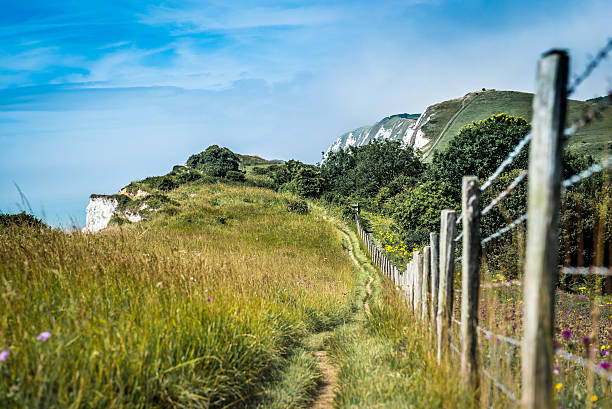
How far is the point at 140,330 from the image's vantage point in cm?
324

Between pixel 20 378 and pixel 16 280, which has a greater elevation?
pixel 16 280

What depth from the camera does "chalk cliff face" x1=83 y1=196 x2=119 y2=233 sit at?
27.0m

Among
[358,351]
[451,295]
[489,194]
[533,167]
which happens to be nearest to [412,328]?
[358,351]

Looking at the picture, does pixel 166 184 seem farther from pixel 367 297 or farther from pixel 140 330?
pixel 140 330

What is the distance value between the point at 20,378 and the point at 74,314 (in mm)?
724

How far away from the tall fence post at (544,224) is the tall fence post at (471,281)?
48.8 inches

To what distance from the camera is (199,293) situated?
4.45m

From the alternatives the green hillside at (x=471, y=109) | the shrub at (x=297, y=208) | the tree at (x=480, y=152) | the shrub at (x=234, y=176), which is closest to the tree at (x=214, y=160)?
the shrub at (x=234, y=176)

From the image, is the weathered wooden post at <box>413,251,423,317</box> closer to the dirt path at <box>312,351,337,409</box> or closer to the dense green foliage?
the dirt path at <box>312,351,337,409</box>

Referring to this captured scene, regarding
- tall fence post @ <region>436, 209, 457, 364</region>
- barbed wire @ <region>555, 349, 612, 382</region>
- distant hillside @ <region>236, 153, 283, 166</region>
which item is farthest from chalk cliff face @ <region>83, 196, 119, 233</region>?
distant hillside @ <region>236, 153, 283, 166</region>

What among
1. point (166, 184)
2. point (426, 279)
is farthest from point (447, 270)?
point (166, 184)

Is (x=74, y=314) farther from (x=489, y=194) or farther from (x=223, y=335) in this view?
(x=489, y=194)

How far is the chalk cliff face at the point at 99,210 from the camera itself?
27.0m

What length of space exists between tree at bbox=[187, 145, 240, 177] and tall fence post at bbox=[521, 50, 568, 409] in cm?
4361
